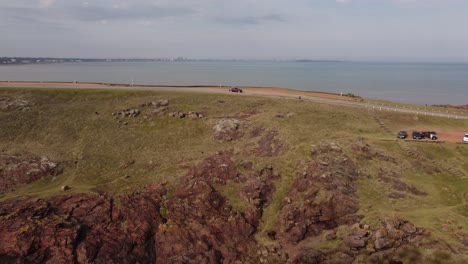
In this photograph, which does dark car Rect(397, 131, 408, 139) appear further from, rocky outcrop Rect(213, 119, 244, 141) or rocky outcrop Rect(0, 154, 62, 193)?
rocky outcrop Rect(0, 154, 62, 193)

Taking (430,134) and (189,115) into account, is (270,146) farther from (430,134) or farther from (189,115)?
(430,134)

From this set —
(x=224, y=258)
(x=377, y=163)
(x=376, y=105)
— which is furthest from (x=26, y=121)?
(x=376, y=105)

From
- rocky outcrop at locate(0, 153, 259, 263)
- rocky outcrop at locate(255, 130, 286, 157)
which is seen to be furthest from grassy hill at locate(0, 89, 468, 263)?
rocky outcrop at locate(0, 153, 259, 263)

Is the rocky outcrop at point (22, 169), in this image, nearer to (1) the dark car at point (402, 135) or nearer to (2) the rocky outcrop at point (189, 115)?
(2) the rocky outcrop at point (189, 115)

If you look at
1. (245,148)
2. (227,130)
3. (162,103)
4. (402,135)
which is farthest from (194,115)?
(402,135)

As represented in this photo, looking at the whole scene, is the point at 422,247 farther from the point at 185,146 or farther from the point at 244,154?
the point at 185,146

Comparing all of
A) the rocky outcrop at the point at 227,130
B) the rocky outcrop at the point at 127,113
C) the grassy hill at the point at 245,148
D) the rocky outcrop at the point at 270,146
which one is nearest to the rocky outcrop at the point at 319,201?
the grassy hill at the point at 245,148
